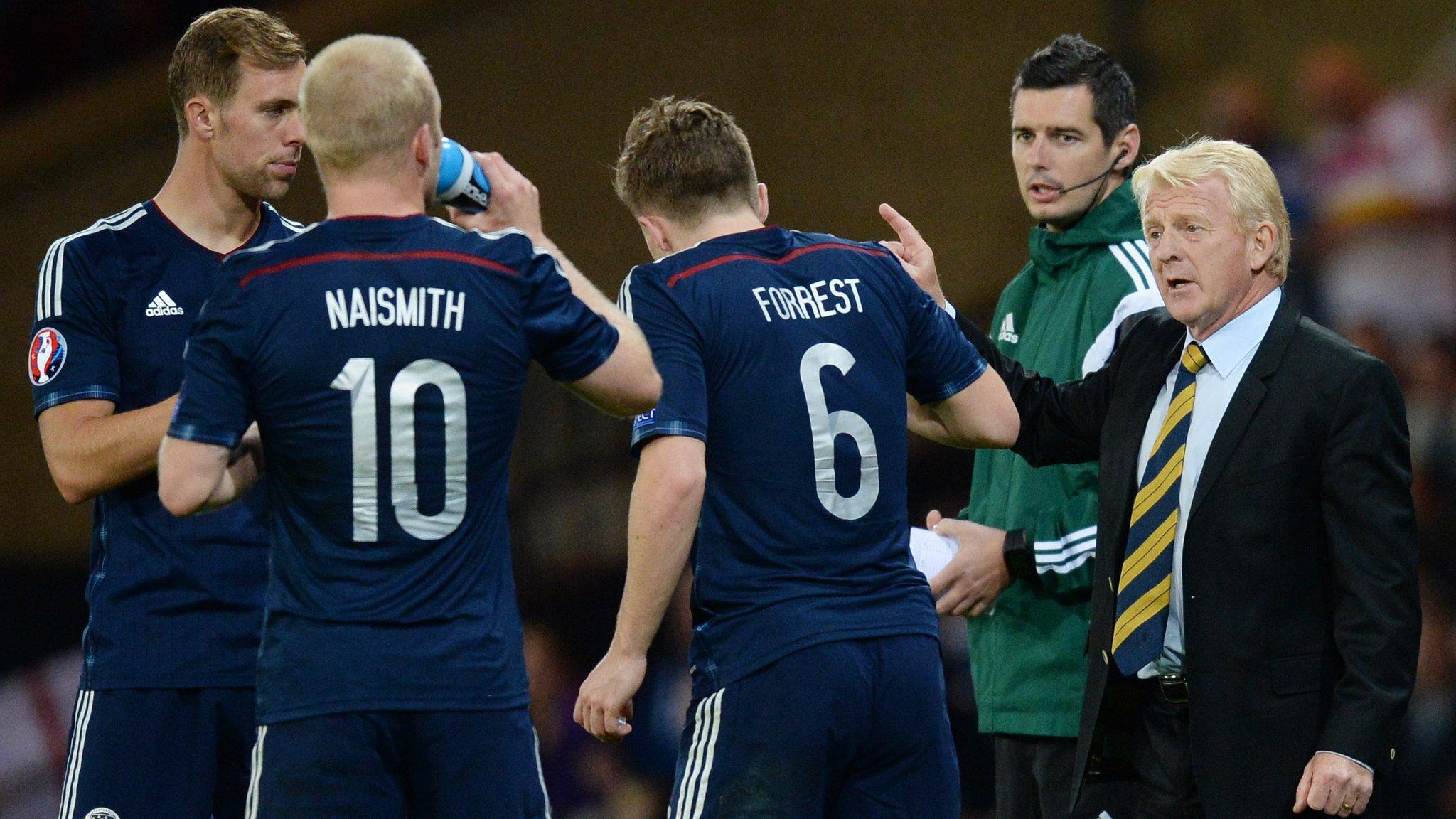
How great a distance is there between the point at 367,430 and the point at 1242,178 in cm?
163

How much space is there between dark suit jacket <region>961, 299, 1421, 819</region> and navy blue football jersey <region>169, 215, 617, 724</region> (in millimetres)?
1239

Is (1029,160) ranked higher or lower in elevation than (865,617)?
higher

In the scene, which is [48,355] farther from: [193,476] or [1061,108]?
[1061,108]

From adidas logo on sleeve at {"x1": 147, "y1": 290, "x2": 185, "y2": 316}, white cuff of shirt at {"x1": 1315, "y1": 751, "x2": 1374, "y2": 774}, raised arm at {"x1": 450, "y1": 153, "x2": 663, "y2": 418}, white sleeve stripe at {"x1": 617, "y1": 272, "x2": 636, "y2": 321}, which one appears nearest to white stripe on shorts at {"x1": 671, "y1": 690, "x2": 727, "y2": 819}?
raised arm at {"x1": 450, "y1": 153, "x2": 663, "y2": 418}

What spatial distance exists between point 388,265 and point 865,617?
101 centimetres

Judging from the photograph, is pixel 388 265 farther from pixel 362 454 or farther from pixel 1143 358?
pixel 1143 358

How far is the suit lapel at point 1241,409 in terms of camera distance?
2830 mm

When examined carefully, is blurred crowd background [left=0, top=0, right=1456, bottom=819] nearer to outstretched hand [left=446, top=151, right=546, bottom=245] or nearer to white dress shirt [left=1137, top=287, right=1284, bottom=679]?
white dress shirt [left=1137, top=287, right=1284, bottom=679]

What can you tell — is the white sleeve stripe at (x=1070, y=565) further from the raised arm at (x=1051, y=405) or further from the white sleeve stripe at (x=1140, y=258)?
the white sleeve stripe at (x=1140, y=258)

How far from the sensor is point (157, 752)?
2.74 metres

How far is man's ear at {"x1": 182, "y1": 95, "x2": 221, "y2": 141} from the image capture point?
2924mm

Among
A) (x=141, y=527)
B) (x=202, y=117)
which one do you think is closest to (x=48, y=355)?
(x=141, y=527)

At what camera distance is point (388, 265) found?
230cm

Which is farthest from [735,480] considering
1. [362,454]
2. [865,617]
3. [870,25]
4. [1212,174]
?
[870,25]
